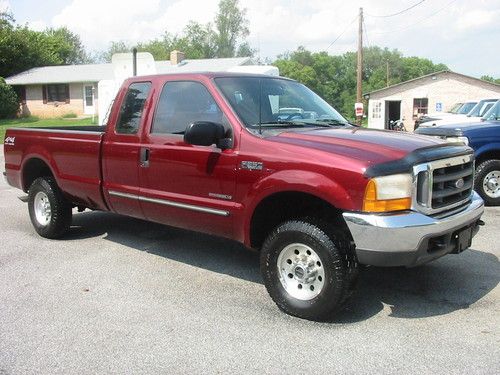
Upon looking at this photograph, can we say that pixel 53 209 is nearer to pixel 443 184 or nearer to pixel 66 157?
pixel 66 157

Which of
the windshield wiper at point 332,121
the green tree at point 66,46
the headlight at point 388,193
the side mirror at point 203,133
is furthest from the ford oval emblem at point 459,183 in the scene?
the green tree at point 66,46

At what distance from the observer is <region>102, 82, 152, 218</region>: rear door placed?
5.30 m

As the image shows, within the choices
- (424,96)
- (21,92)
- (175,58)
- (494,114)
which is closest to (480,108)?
(494,114)

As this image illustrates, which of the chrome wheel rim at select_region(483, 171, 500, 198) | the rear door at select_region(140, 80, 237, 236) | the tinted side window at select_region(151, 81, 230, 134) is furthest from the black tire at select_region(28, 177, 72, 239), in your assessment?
the chrome wheel rim at select_region(483, 171, 500, 198)

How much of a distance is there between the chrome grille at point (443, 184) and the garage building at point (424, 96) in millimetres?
31257

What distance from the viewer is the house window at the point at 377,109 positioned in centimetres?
3744

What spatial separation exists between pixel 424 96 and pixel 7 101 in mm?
27797

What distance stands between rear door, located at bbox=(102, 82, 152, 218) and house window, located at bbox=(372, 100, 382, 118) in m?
33.7

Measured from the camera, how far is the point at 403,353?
3.58 metres

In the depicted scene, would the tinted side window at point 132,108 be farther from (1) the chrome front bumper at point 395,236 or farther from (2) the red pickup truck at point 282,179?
(1) the chrome front bumper at point 395,236

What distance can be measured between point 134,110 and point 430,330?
3.43 metres

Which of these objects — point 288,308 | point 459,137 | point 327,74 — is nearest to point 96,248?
point 288,308

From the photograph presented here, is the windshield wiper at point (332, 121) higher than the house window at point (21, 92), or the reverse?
the house window at point (21, 92)

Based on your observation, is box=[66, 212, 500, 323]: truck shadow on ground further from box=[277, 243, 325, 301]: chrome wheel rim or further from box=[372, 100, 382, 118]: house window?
box=[372, 100, 382, 118]: house window
